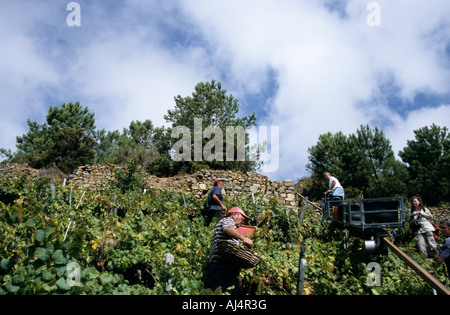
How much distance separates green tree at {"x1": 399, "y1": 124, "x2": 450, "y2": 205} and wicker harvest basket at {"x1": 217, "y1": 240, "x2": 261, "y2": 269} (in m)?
20.2

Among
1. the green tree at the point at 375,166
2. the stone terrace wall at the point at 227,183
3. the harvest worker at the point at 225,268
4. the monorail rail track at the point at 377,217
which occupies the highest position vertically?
the green tree at the point at 375,166

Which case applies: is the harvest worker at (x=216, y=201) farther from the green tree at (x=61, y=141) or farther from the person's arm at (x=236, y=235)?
the green tree at (x=61, y=141)

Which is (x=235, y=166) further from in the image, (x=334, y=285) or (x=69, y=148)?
(x=334, y=285)

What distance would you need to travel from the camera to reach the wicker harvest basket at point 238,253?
277 centimetres

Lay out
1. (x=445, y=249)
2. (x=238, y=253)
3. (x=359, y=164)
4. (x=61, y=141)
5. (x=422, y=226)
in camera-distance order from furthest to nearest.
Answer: (x=359, y=164)
(x=61, y=141)
(x=422, y=226)
(x=445, y=249)
(x=238, y=253)

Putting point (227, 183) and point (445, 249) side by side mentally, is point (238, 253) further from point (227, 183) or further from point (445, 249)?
point (227, 183)

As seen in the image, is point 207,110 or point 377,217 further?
point 207,110

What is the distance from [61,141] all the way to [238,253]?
18774mm

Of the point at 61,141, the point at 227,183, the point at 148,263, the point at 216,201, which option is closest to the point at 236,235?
the point at 148,263

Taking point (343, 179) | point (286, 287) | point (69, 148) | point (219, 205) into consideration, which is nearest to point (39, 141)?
point (69, 148)

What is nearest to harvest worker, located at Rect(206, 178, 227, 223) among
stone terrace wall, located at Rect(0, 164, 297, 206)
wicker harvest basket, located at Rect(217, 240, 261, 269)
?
wicker harvest basket, located at Rect(217, 240, 261, 269)

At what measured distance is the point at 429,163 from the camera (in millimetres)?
21078

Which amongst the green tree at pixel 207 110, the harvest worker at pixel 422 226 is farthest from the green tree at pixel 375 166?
the harvest worker at pixel 422 226

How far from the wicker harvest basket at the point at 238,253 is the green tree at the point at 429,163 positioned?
20.2 metres
